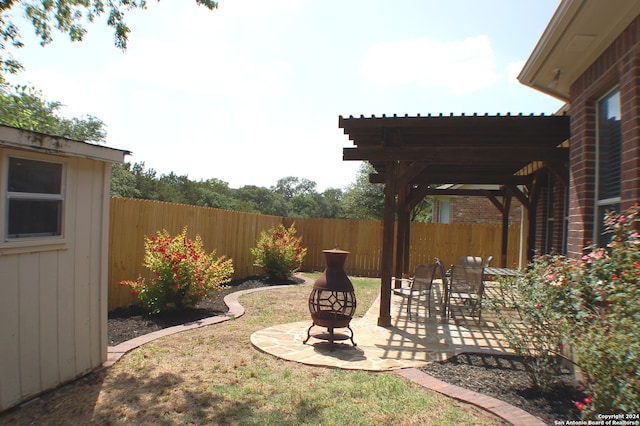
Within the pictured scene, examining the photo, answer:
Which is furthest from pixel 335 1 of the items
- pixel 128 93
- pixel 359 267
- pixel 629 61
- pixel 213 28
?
pixel 359 267

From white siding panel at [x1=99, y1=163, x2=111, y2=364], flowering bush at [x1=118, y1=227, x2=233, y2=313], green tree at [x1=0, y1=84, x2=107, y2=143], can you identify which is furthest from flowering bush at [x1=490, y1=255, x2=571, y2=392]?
green tree at [x1=0, y1=84, x2=107, y2=143]

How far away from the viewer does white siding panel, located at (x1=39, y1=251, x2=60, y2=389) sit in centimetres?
370

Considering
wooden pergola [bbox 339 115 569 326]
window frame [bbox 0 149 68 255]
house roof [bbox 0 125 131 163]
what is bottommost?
window frame [bbox 0 149 68 255]

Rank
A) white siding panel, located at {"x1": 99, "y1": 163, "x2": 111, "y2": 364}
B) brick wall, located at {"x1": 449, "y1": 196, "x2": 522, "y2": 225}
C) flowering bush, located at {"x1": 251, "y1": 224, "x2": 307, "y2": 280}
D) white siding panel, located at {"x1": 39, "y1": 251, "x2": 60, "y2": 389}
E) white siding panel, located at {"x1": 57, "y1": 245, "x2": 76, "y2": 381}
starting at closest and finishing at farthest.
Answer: white siding panel, located at {"x1": 39, "y1": 251, "x2": 60, "y2": 389}
white siding panel, located at {"x1": 57, "y1": 245, "x2": 76, "y2": 381}
white siding panel, located at {"x1": 99, "y1": 163, "x2": 111, "y2": 364}
flowering bush, located at {"x1": 251, "y1": 224, "x2": 307, "y2": 280}
brick wall, located at {"x1": 449, "y1": 196, "x2": 522, "y2": 225}

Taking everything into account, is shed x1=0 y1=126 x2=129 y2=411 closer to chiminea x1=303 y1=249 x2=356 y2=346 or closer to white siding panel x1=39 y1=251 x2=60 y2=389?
white siding panel x1=39 y1=251 x2=60 y2=389

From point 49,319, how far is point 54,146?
4.89 feet

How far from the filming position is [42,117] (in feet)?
44.1

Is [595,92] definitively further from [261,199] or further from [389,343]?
[261,199]

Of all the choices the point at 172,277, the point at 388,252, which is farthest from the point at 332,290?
the point at 172,277

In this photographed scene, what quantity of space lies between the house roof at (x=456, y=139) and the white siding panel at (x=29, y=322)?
13.4ft

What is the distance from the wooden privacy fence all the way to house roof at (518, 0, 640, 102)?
20.1 feet

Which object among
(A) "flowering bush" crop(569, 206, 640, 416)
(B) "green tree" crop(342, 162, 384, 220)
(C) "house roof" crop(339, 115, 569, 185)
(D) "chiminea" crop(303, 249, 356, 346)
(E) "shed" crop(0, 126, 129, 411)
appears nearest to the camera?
(A) "flowering bush" crop(569, 206, 640, 416)

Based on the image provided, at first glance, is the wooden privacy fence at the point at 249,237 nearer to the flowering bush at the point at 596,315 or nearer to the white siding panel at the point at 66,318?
the white siding panel at the point at 66,318

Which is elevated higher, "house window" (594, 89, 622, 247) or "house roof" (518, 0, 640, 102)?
"house roof" (518, 0, 640, 102)
